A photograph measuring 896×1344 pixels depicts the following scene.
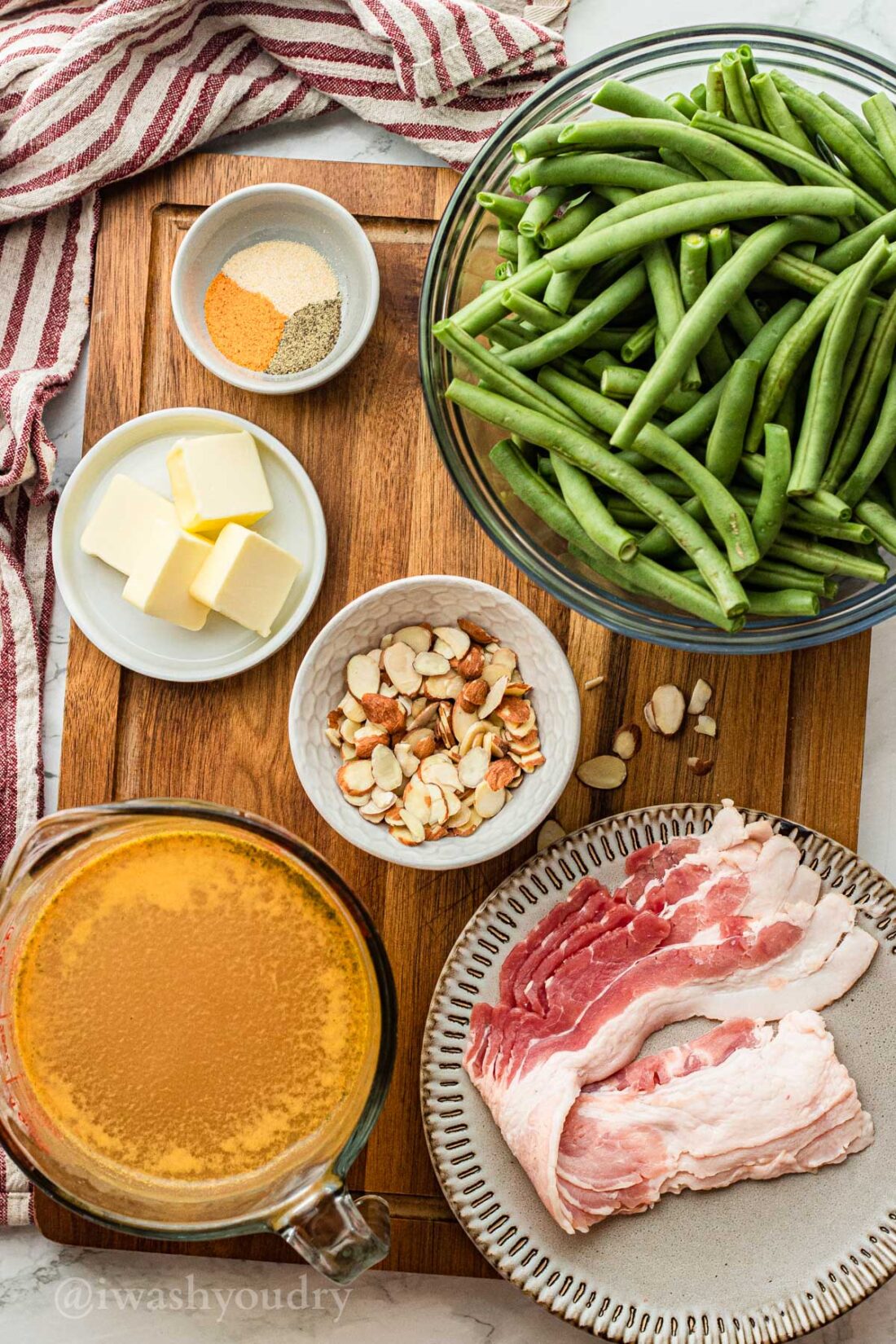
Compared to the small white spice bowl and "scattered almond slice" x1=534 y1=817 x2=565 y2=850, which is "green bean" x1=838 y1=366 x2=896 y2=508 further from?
the small white spice bowl

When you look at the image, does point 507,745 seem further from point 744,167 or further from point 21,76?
point 21,76

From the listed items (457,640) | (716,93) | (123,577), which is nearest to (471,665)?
(457,640)

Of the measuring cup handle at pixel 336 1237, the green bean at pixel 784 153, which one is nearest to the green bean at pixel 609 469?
the green bean at pixel 784 153

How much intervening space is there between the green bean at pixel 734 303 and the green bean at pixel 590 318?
9 cm

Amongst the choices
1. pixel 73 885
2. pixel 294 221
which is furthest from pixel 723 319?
pixel 73 885

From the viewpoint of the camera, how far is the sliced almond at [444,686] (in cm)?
166

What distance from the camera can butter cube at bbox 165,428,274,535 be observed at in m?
1.64

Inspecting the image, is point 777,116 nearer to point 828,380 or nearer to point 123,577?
point 828,380

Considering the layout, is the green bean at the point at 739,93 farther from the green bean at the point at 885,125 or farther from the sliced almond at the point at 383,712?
the sliced almond at the point at 383,712

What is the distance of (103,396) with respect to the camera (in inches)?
69.6

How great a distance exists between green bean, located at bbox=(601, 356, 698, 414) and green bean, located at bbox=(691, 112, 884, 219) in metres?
0.28

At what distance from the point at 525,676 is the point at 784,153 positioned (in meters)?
0.76

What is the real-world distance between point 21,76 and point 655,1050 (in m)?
1.78

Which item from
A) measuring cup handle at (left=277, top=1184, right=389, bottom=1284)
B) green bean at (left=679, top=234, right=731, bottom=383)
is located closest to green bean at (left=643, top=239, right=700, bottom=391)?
green bean at (left=679, top=234, right=731, bottom=383)
